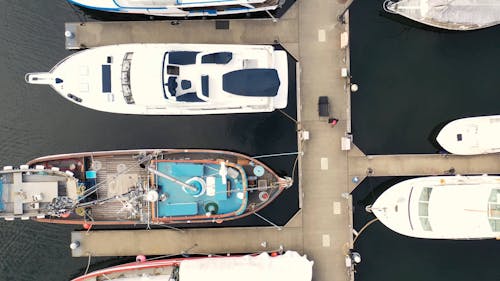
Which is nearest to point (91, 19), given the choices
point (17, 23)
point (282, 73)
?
point (17, 23)

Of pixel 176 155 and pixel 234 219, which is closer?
pixel 176 155

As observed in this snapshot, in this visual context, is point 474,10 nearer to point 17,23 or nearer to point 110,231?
point 110,231

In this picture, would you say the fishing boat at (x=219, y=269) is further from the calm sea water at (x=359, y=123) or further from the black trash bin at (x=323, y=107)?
the black trash bin at (x=323, y=107)

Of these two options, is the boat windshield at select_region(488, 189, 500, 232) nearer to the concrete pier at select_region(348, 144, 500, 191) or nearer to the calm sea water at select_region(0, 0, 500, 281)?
the concrete pier at select_region(348, 144, 500, 191)

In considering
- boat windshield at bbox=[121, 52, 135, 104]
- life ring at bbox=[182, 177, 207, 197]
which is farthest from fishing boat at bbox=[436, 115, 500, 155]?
boat windshield at bbox=[121, 52, 135, 104]

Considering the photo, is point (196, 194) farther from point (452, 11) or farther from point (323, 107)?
point (452, 11)

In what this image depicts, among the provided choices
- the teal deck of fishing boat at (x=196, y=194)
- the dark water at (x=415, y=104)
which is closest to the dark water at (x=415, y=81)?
the dark water at (x=415, y=104)

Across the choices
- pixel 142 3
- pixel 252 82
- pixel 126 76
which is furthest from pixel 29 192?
pixel 252 82
